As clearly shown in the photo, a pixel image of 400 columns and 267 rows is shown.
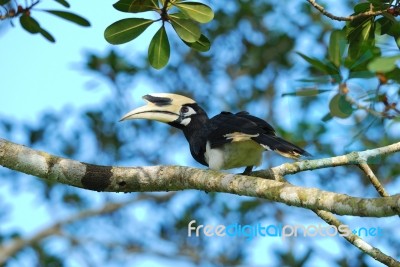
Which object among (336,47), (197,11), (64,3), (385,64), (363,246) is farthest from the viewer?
(336,47)

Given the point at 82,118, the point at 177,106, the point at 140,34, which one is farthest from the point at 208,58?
the point at 140,34

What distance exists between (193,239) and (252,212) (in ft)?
2.18

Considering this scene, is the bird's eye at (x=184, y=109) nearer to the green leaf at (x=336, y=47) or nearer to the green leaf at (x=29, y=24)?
the green leaf at (x=336, y=47)

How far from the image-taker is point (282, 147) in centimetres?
323

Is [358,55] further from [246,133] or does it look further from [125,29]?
[125,29]

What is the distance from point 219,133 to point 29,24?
1041 mm

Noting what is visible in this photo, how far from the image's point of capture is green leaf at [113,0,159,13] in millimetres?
2990

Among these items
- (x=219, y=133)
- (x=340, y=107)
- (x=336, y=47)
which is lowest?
(x=219, y=133)

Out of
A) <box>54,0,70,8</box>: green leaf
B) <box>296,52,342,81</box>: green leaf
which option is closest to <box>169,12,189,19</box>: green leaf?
<box>54,0,70,8</box>: green leaf

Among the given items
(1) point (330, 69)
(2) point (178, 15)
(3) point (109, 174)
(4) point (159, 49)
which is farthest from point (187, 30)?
(1) point (330, 69)

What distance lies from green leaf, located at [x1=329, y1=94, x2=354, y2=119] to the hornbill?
0.34 metres

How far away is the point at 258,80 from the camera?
6836mm

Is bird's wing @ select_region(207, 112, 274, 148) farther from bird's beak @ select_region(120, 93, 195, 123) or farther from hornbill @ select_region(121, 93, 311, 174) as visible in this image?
bird's beak @ select_region(120, 93, 195, 123)

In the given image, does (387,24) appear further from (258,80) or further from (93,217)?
(93,217)
